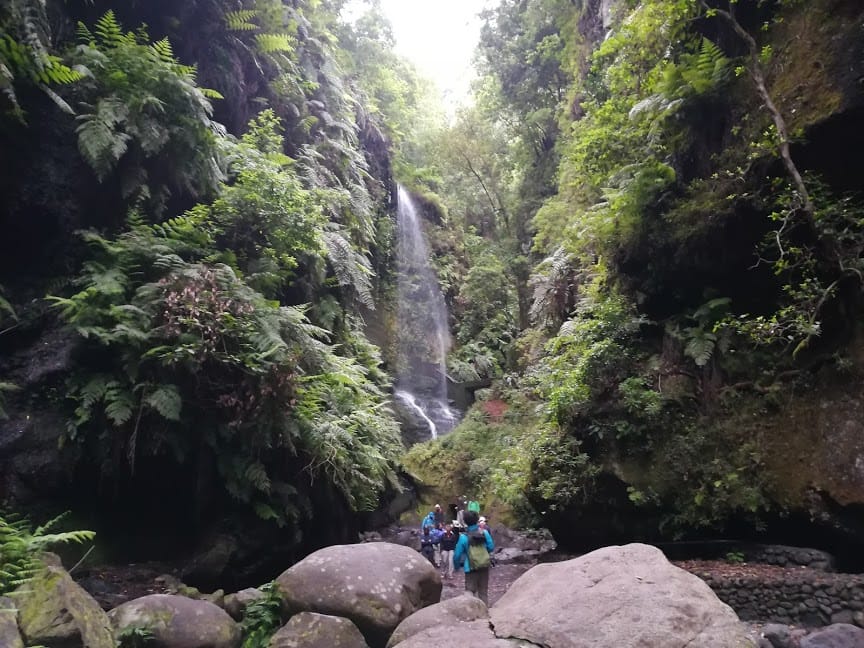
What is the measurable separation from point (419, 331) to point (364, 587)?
14.6m

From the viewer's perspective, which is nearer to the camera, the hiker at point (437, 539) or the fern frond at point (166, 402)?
the fern frond at point (166, 402)

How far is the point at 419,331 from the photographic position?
19.5 metres

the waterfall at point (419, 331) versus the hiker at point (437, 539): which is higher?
the waterfall at point (419, 331)

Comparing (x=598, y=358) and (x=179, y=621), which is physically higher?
(x=598, y=358)

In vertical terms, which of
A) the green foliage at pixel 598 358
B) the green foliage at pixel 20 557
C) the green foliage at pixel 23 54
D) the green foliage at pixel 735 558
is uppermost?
the green foliage at pixel 23 54

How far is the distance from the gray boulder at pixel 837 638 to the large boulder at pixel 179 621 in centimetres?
489

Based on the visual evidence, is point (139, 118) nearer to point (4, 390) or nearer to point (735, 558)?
point (4, 390)

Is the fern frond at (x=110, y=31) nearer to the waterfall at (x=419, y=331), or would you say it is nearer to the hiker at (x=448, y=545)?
the hiker at (x=448, y=545)

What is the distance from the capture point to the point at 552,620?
3639 millimetres

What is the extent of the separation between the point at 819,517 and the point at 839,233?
9.72ft

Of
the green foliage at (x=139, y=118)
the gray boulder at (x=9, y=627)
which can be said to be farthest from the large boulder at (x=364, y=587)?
the green foliage at (x=139, y=118)

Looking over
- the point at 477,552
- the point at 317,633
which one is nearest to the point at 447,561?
the point at 477,552

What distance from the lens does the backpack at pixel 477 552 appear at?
20.6 ft

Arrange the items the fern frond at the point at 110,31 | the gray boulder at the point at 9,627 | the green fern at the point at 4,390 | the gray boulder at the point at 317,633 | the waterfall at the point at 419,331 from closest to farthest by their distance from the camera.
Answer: the gray boulder at the point at 9,627, the gray boulder at the point at 317,633, the green fern at the point at 4,390, the fern frond at the point at 110,31, the waterfall at the point at 419,331
